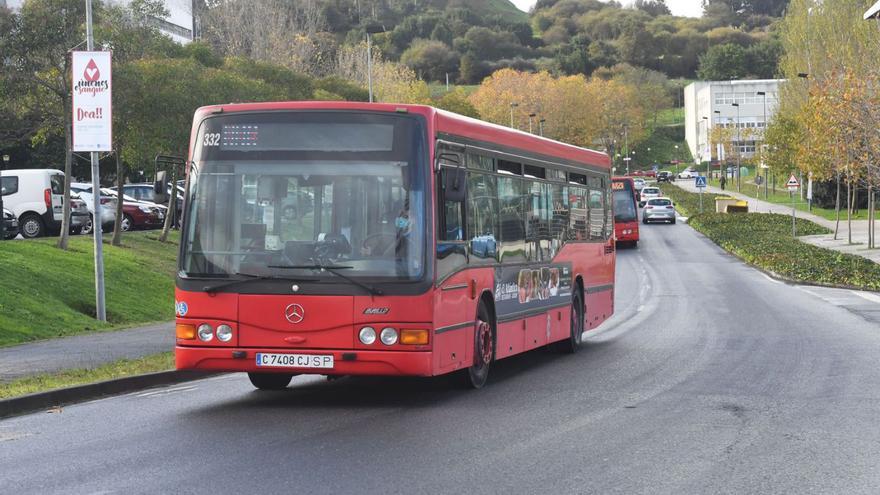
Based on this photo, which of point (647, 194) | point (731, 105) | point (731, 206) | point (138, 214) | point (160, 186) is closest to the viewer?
point (160, 186)

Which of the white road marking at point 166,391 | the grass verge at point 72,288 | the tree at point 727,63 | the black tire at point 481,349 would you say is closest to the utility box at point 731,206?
the grass verge at point 72,288

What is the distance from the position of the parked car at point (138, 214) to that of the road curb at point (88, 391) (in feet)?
103

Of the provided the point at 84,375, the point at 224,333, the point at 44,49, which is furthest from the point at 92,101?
the point at 224,333

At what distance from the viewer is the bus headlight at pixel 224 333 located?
1177 cm

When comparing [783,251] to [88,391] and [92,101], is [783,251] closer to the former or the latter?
[92,101]

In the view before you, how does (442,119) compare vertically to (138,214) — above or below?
above

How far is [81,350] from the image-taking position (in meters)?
17.8

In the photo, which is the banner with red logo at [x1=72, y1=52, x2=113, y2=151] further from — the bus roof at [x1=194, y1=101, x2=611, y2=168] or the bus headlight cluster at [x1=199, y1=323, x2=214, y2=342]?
the bus headlight cluster at [x1=199, y1=323, x2=214, y2=342]

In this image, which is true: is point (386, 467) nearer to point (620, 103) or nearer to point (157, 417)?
point (157, 417)

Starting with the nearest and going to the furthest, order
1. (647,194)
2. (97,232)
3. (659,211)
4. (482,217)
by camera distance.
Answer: (482,217), (97,232), (659,211), (647,194)

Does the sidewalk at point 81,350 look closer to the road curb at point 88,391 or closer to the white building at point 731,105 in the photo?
the road curb at point 88,391

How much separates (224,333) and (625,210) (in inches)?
1773

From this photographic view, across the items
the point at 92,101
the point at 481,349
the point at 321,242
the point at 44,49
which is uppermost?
the point at 44,49

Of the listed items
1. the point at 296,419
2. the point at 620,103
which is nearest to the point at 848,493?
the point at 296,419
